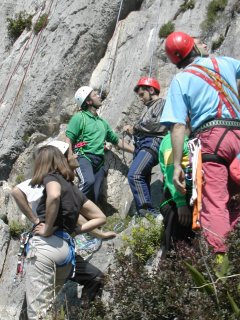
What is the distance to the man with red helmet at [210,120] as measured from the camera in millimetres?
6434

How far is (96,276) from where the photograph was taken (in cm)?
753

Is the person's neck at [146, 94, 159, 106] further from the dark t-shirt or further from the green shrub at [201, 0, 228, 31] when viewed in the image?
the dark t-shirt

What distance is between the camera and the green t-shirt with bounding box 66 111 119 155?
10852mm

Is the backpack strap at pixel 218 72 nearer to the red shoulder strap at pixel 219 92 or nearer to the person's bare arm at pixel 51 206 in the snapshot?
the red shoulder strap at pixel 219 92

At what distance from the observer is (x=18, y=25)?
1617cm

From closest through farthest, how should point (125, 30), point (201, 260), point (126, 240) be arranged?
1. point (201, 260)
2. point (126, 240)
3. point (125, 30)

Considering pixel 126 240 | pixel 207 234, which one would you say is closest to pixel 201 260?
pixel 207 234

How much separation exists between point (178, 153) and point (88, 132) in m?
4.59

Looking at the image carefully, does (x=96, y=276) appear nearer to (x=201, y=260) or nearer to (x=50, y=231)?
(x=50, y=231)

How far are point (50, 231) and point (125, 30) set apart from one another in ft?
25.6

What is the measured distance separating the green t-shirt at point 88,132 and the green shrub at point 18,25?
5.78 meters

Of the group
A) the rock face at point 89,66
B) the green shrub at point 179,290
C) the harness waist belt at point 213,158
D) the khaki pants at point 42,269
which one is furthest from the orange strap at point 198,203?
the rock face at point 89,66

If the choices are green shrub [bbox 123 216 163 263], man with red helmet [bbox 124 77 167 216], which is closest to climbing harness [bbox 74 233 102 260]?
man with red helmet [bbox 124 77 167 216]

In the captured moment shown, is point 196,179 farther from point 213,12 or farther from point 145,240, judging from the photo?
point 213,12
